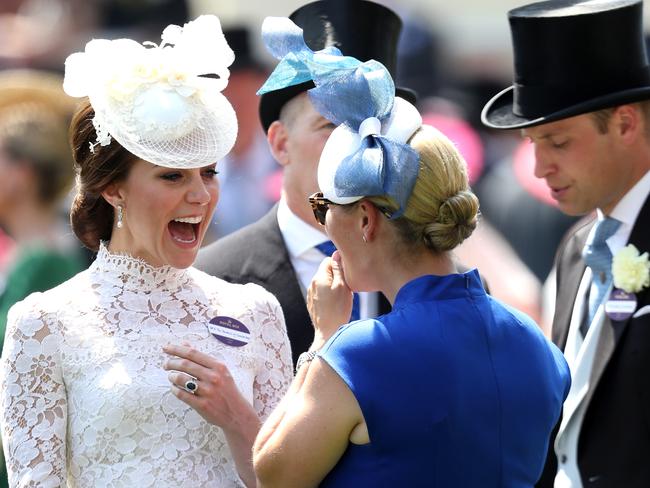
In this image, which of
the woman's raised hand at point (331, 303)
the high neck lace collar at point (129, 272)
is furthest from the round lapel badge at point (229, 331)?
the woman's raised hand at point (331, 303)

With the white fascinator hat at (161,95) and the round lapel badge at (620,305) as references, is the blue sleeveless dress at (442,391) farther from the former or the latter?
the round lapel badge at (620,305)

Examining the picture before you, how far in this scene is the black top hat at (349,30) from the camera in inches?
201

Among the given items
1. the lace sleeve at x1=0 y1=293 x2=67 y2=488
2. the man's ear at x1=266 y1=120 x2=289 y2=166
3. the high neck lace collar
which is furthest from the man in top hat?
the lace sleeve at x1=0 y1=293 x2=67 y2=488

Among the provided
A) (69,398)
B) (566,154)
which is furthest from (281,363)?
(566,154)

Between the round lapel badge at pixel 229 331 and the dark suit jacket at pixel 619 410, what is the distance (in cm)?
118

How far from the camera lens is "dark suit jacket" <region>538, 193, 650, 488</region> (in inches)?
173

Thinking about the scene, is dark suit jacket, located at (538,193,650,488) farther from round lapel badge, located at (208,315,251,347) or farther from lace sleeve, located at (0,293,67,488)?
lace sleeve, located at (0,293,67,488)

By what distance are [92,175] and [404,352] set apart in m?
1.20

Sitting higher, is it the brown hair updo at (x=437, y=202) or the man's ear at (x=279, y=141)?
the brown hair updo at (x=437, y=202)

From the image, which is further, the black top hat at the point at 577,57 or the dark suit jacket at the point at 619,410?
the black top hat at the point at 577,57

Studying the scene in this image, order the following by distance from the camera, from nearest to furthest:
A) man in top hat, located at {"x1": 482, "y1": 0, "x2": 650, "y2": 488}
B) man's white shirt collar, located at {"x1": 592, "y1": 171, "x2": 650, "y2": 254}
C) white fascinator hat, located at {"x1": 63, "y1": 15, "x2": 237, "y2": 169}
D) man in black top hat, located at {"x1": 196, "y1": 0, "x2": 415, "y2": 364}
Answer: white fascinator hat, located at {"x1": 63, "y1": 15, "x2": 237, "y2": 169} < man in top hat, located at {"x1": 482, "y1": 0, "x2": 650, "y2": 488} < man's white shirt collar, located at {"x1": 592, "y1": 171, "x2": 650, "y2": 254} < man in black top hat, located at {"x1": 196, "y1": 0, "x2": 415, "y2": 364}

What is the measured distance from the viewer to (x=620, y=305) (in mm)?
4594

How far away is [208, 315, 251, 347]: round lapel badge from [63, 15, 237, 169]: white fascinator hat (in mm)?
464

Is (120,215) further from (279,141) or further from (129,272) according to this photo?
(279,141)
